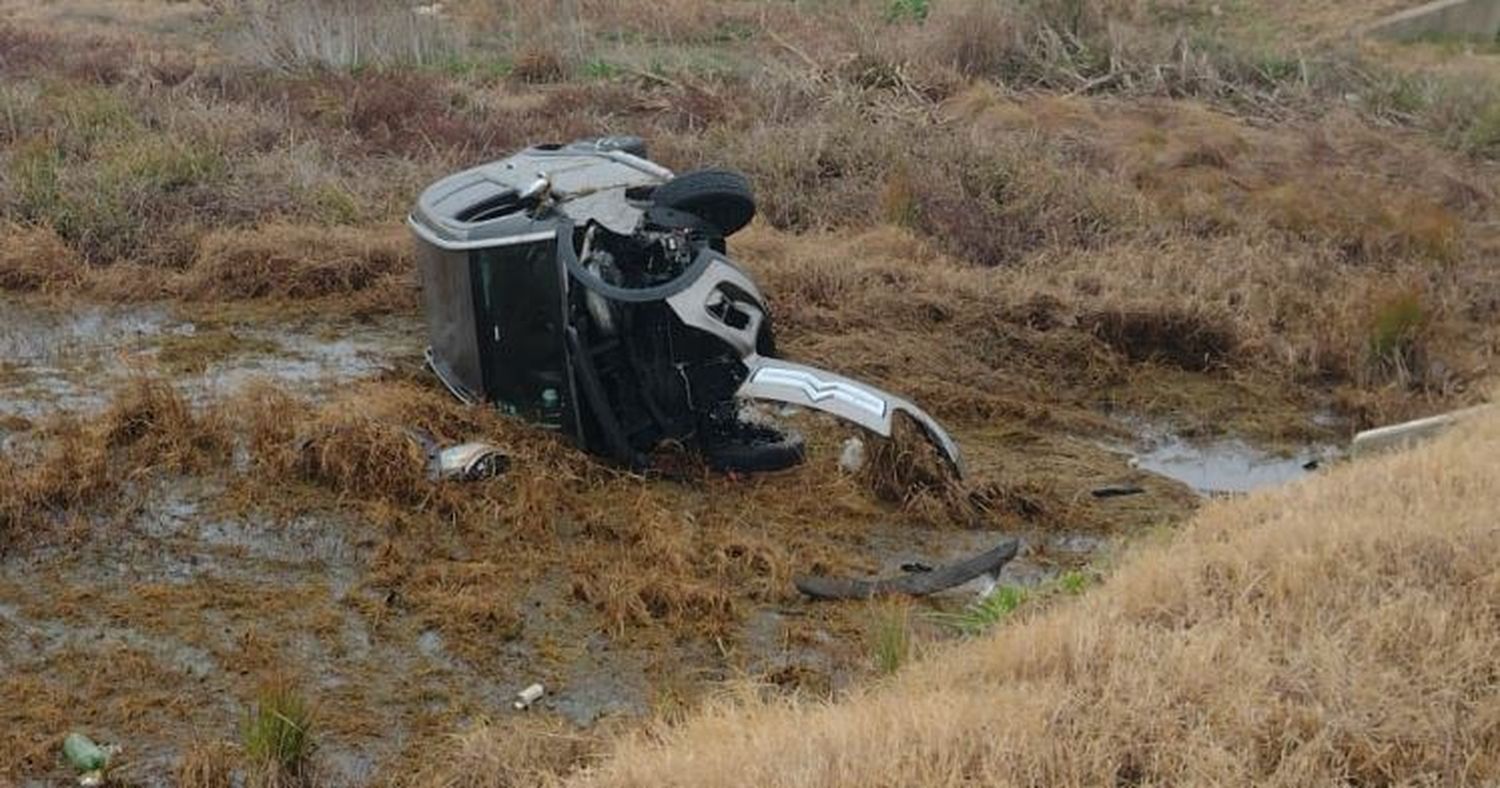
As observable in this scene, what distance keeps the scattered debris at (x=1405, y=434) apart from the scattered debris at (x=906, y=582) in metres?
2.23

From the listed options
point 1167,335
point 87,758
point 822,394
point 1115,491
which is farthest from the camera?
point 1167,335

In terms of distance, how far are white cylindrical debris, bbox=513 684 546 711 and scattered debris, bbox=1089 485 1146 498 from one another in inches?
125

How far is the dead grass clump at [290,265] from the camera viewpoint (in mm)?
9836

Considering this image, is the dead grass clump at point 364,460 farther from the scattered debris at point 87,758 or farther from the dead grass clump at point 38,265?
the dead grass clump at point 38,265

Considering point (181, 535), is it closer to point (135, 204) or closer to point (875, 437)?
point (875, 437)

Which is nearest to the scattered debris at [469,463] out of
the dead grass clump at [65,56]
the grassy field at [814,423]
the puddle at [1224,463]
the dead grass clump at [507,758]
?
the grassy field at [814,423]

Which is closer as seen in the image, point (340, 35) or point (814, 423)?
point (814, 423)

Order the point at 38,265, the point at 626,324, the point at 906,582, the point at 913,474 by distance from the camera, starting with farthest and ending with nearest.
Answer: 1. the point at 38,265
2. the point at 913,474
3. the point at 626,324
4. the point at 906,582

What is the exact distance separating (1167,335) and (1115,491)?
2349 millimetres

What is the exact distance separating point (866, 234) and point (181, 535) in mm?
5672

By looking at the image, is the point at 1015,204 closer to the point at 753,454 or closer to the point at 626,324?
the point at 753,454

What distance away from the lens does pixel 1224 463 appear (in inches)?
317

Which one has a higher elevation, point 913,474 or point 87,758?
point 87,758

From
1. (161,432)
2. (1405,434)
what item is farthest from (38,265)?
(1405,434)
